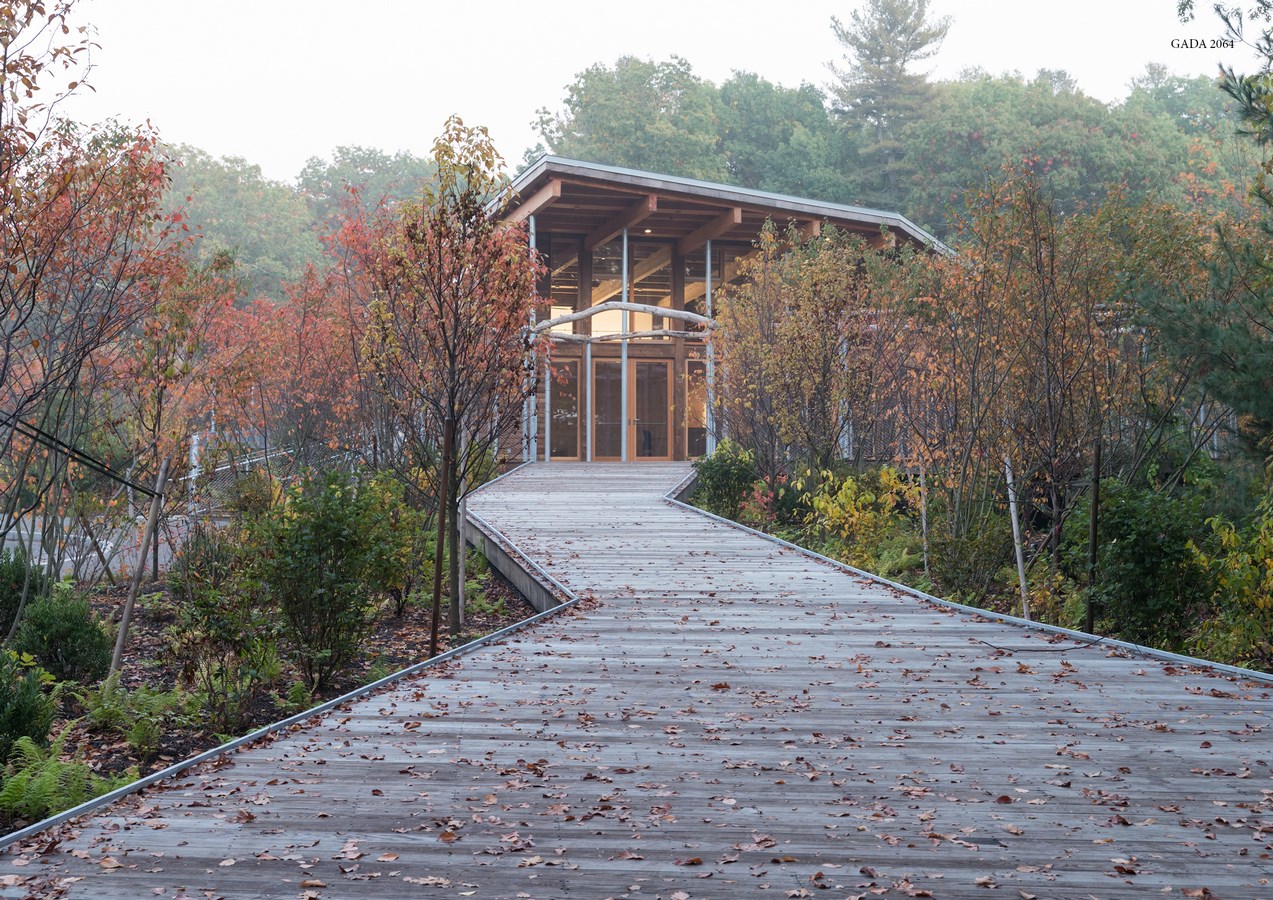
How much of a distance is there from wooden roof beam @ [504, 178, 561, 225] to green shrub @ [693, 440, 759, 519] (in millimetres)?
7638

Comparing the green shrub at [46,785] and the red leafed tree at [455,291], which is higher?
the red leafed tree at [455,291]

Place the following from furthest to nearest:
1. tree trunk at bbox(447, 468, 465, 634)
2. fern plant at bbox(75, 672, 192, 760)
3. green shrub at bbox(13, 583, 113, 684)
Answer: tree trunk at bbox(447, 468, 465, 634)
green shrub at bbox(13, 583, 113, 684)
fern plant at bbox(75, 672, 192, 760)

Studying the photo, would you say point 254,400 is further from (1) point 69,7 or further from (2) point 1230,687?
(2) point 1230,687

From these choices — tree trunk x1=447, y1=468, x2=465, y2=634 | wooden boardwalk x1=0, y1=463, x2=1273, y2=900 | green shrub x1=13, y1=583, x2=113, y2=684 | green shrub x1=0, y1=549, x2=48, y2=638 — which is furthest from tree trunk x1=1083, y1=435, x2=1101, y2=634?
green shrub x1=0, y1=549, x2=48, y2=638

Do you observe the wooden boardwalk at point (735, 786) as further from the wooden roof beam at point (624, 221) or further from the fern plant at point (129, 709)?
the wooden roof beam at point (624, 221)

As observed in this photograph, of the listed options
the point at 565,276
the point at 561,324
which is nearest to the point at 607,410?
the point at 561,324

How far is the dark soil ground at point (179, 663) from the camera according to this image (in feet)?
21.3

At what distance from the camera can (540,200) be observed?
2458cm

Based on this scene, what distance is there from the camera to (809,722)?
5695 millimetres

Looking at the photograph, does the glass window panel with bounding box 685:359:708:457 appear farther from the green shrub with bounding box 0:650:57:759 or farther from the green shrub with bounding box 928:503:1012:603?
the green shrub with bounding box 0:650:57:759

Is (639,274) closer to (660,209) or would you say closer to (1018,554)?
(660,209)

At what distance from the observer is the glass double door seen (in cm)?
2733

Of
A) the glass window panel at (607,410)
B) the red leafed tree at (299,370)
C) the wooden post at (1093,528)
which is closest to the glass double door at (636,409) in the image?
the glass window panel at (607,410)

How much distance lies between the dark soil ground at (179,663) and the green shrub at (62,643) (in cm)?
28
